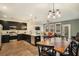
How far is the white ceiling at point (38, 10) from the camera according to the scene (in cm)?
227

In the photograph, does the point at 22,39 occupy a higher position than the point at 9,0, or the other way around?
the point at 9,0

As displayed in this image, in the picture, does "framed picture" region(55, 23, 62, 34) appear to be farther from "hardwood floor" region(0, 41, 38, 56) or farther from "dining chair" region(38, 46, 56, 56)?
"hardwood floor" region(0, 41, 38, 56)

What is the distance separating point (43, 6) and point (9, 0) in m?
0.72

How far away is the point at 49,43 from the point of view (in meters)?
2.34

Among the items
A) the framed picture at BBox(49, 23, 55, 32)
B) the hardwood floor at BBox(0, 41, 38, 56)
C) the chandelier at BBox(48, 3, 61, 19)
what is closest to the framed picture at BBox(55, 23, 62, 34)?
the framed picture at BBox(49, 23, 55, 32)

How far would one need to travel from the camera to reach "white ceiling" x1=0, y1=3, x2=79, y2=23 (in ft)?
7.46

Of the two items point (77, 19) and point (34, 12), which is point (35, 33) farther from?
point (77, 19)

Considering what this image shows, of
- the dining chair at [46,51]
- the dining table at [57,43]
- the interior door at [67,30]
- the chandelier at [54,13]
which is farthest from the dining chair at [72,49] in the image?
the chandelier at [54,13]

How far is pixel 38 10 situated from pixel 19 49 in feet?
3.00

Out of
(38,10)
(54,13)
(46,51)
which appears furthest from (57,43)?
(38,10)

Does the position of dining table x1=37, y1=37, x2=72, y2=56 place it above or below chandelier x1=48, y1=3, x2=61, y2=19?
below

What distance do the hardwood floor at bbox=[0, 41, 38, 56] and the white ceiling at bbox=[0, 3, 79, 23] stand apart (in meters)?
0.54

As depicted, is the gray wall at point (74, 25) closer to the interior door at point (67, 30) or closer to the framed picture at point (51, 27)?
the interior door at point (67, 30)

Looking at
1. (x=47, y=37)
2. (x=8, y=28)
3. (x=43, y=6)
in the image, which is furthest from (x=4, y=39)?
(x=43, y=6)
